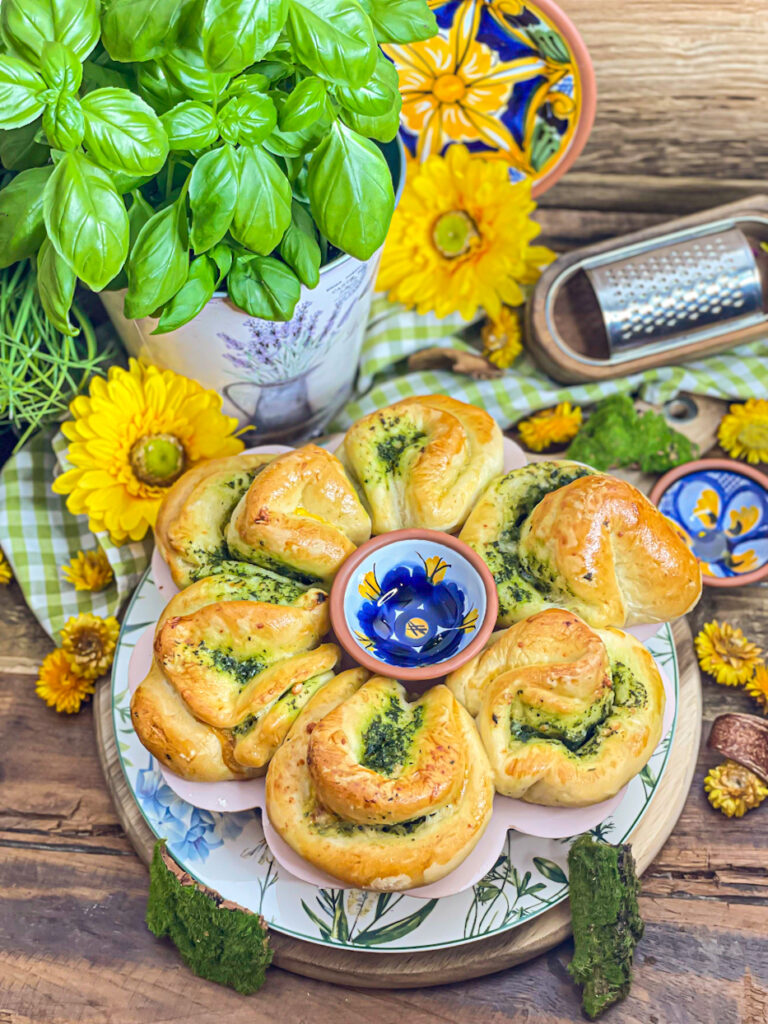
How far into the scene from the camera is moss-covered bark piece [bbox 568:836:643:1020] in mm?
1785

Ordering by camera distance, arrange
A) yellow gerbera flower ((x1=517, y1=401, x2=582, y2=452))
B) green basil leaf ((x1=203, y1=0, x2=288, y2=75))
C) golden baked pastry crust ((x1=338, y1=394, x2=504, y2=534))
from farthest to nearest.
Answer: yellow gerbera flower ((x1=517, y1=401, x2=582, y2=452))
golden baked pastry crust ((x1=338, y1=394, x2=504, y2=534))
green basil leaf ((x1=203, y1=0, x2=288, y2=75))

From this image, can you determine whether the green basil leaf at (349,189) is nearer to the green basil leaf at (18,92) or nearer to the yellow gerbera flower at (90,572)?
the green basil leaf at (18,92)

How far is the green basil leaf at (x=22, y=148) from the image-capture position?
5.45ft

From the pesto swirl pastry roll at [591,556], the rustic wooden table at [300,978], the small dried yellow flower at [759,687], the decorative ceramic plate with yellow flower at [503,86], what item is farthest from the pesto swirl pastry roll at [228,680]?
the decorative ceramic plate with yellow flower at [503,86]

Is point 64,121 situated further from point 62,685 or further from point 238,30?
point 62,685

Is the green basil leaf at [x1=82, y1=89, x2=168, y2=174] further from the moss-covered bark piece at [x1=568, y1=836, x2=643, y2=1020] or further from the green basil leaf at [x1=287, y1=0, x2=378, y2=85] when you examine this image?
the moss-covered bark piece at [x1=568, y1=836, x2=643, y2=1020]

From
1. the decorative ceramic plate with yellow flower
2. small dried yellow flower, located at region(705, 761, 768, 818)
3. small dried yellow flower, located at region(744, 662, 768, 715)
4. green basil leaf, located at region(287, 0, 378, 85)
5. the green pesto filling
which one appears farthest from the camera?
the decorative ceramic plate with yellow flower

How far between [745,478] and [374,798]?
4.12ft

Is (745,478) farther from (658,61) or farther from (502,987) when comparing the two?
(502,987)

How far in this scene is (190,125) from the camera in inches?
58.9

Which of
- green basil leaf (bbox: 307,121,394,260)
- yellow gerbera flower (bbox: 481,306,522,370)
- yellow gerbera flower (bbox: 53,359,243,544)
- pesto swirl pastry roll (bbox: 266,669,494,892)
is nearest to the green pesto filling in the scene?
pesto swirl pastry roll (bbox: 266,669,494,892)

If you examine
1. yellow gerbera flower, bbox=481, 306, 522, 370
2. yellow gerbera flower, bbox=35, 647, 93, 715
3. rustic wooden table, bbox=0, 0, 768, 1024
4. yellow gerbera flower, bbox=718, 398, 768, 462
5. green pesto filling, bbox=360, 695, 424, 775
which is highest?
yellow gerbera flower, bbox=481, 306, 522, 370

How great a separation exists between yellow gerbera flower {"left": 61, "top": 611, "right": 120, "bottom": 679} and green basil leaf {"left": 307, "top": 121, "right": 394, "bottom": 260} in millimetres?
983

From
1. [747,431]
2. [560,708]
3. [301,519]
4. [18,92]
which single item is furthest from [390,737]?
[747,431]
